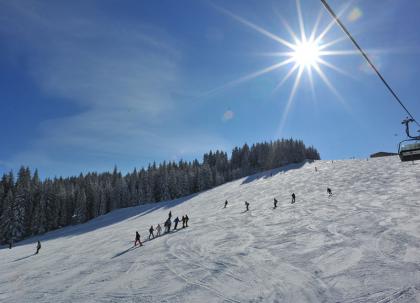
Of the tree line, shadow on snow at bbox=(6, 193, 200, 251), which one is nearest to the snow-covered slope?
shadow on snow at bbox=(6, 193, 200, 251)

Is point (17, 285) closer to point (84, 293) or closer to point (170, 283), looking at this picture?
point (84, 293)

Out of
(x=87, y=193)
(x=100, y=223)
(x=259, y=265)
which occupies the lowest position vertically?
(x=259, y=265)

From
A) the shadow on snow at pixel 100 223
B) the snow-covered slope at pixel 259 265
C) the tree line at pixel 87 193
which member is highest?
the tree line at pixel 87 193

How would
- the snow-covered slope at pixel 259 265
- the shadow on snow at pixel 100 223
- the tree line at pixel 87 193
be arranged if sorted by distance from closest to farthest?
the snow-covered slope at pixel 259 265 → the shadow on snow at pixel 100 223 → the tree line at pixel 87 193

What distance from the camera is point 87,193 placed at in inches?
3629

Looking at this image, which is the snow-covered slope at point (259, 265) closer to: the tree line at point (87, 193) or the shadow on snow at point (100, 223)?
the shadow on snow at point (100, 223)

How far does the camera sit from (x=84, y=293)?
12.5m

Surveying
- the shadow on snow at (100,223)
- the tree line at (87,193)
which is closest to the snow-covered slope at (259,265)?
the shadow on snow at (100,223)

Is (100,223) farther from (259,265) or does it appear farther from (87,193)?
(259,265)

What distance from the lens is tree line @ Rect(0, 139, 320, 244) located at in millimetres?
68500

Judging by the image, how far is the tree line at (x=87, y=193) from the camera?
6850 cm

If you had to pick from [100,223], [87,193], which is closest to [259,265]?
[100,223]

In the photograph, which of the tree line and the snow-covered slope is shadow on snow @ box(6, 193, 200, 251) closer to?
the tree line

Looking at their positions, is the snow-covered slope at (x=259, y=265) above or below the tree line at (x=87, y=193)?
below
